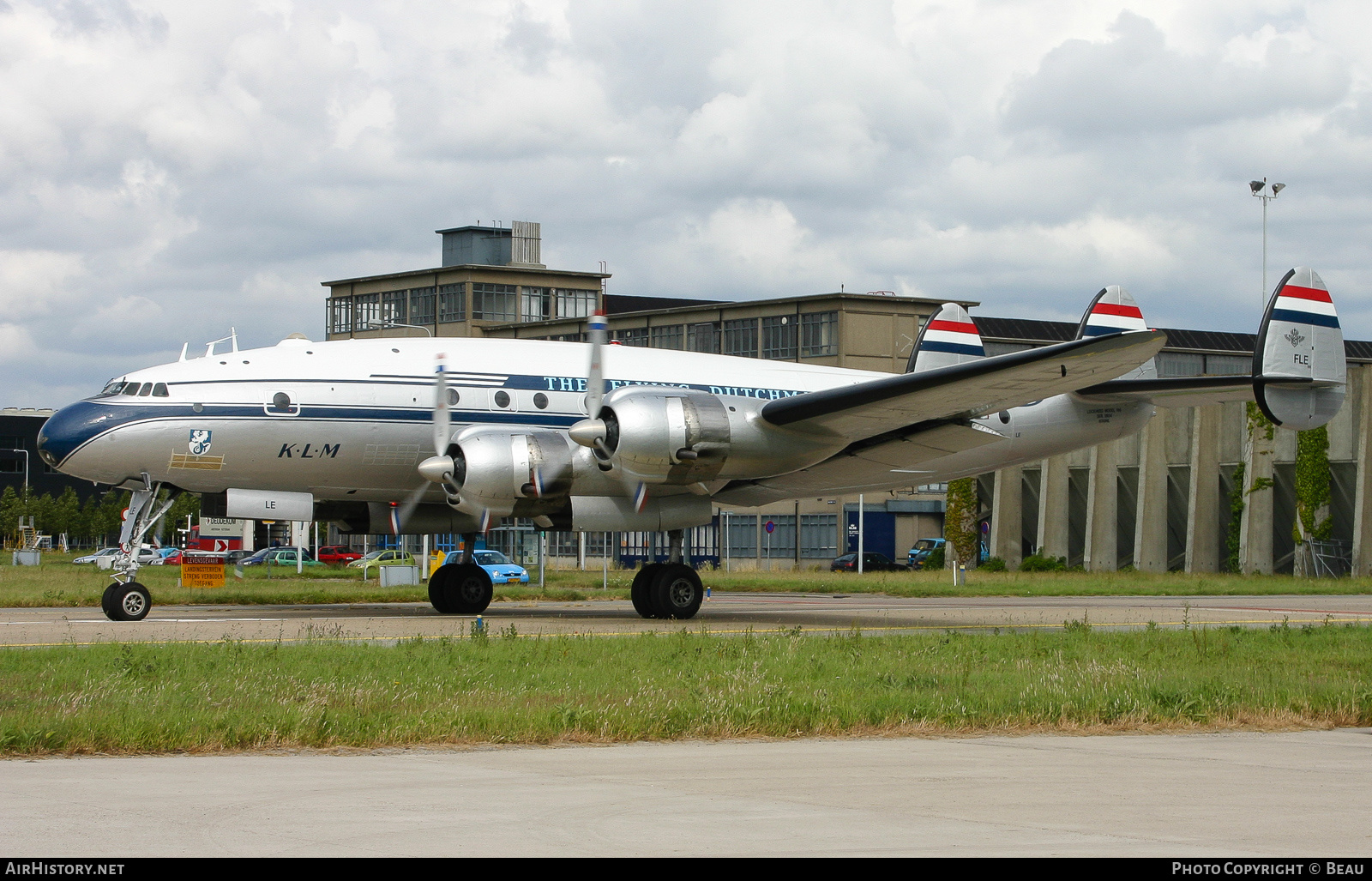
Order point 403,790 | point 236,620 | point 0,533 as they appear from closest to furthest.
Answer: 1. point 403,790
2. point 236,620
3. point 0,533

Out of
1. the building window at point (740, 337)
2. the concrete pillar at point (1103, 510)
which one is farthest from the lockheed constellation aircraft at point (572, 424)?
the building window at point (740, 337)

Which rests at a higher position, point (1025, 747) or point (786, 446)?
point (786, 446)

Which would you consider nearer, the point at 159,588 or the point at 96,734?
the point at 96,734

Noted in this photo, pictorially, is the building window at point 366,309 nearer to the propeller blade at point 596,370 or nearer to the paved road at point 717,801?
the propeller blade at point 596,370

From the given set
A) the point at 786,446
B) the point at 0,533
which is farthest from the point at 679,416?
the point at 0,533

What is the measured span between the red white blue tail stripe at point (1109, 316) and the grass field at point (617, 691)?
34.6ft

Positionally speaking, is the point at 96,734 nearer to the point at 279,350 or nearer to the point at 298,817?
the point at 298,817

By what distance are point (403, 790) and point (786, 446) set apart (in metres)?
15.0

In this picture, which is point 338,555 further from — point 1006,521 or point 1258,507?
point 1258,507

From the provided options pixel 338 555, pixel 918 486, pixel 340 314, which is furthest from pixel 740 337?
pixel 918 486

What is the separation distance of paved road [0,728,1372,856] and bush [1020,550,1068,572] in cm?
5227

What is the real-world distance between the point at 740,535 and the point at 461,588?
57.0m

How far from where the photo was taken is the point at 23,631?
67.1 ft

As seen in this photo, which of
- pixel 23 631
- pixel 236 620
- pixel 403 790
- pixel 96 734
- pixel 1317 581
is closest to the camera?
pixel 403 790
